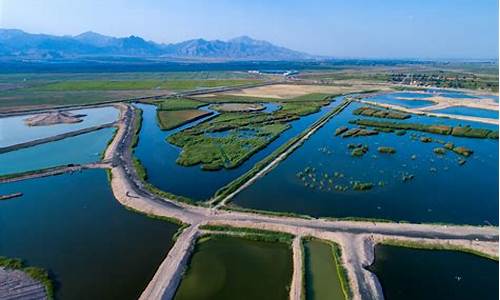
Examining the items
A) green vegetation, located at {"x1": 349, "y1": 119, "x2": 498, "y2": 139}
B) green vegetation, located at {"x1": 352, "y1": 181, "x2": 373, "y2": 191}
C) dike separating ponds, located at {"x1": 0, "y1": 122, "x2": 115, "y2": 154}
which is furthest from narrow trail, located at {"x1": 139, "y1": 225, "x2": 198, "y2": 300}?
green vegetation, located at {"x1": 349, "y1": 119, "x2": 498, "y2": 139}

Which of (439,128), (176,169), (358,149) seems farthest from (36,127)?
(439,128)

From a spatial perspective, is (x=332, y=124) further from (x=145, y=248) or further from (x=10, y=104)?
(x=10, y=104)

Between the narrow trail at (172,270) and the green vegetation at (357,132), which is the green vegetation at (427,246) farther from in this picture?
the green vegetation at (357,132)

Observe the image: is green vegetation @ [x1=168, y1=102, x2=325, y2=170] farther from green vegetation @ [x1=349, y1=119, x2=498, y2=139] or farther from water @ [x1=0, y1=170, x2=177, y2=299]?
green vegetation @ [x1=349, y1=119, x2=498, y2=139]

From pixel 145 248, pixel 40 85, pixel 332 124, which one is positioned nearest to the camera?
pixel 145 248

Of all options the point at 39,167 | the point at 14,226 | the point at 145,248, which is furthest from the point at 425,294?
the point at 39,167

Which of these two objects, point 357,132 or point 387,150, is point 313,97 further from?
point 387,150

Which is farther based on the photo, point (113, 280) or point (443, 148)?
point (443, 148)
